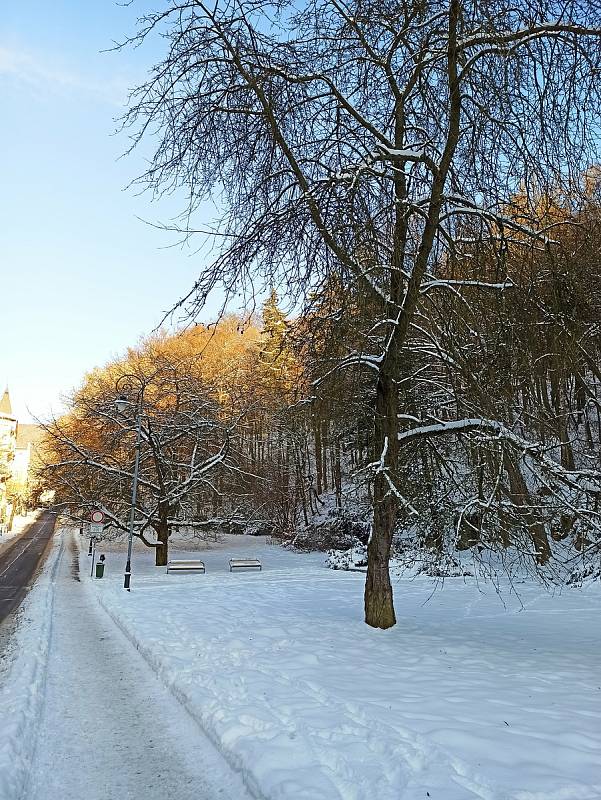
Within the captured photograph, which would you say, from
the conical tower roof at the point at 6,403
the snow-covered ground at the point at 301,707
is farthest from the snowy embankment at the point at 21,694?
the conical tower roof at the point at 6,403

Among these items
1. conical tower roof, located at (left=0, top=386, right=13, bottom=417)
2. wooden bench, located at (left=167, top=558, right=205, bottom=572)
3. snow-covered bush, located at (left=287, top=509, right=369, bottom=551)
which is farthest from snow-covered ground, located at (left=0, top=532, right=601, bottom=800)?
conical tower roof, located at (left=0, top=386, right=13, bottom=417)

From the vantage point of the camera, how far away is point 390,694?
20.4 feet

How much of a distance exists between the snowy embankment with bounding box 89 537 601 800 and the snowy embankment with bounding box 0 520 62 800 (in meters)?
1.47

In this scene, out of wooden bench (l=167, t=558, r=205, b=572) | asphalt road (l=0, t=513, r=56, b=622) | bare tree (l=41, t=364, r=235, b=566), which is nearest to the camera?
asphalt road (l=0, t=513, r=56, b=622)

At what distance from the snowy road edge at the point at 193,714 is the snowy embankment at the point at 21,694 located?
53.8 inches

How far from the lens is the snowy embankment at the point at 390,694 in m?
4.18

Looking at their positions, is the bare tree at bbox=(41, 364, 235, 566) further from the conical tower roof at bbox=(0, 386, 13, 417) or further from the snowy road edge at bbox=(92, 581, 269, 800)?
the conical tower roof at bbox=(0, 386, 13, 417)

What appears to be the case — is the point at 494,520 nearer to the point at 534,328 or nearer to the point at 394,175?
the point at 534,328

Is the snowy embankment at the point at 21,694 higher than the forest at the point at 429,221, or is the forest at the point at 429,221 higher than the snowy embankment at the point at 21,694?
the forest at the point at 429,221

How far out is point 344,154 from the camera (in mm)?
8602

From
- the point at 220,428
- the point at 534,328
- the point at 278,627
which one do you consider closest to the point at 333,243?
the point at 534,328

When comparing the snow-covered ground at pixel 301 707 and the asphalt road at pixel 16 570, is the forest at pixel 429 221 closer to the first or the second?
the snow-covered ground at pixel 301 707

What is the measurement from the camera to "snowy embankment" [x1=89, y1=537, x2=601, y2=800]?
Result: 418cm

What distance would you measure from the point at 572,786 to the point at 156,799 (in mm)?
2819
